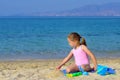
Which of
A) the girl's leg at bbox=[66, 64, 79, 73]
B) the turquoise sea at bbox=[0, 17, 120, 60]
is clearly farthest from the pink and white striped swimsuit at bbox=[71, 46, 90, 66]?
the turquoise sea at bbox=[0, 17, 120, 60]

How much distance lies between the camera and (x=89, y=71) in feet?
29.9

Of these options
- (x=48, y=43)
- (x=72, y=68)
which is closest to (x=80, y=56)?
(x=72, y=68)

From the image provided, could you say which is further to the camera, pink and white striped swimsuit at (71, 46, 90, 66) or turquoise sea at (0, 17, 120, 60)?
turquoise sea at (0, 17, 120, 60)

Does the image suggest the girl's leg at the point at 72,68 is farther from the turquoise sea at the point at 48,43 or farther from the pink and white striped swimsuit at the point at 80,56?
the turquoise sea at the point at 48,43

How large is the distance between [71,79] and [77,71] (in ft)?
1.83

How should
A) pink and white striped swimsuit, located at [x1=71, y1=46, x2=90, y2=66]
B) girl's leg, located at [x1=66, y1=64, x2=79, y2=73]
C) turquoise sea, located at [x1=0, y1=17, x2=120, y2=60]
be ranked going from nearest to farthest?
1. pink and white striped swimsuit, located at [x1=71, y1=46, x2=90, y2=66]
2. girl's leg, located at [x1=66, y1=64, x2=79, y2=73]
3. turquoise sea, located at [x1=0, y1=17, x2=120, y2=60]

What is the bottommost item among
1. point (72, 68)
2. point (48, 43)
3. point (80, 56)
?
point (72, 68)

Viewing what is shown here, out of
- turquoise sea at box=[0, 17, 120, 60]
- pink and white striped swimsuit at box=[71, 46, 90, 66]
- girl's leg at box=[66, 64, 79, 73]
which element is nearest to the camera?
pink and white striped swimsuit at box=[71, 46, 90, 66]

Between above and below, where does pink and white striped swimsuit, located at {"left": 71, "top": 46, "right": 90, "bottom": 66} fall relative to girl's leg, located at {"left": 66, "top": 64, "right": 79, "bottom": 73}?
above

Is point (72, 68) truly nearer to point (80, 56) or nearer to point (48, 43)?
point (80, 56)

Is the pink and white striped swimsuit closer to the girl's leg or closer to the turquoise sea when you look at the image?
the girl's leg

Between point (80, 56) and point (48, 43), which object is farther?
point (48, 43)

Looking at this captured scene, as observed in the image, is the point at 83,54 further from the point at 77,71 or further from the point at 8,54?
the point at 8,54

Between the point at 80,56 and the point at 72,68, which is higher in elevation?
the point at 80,56
